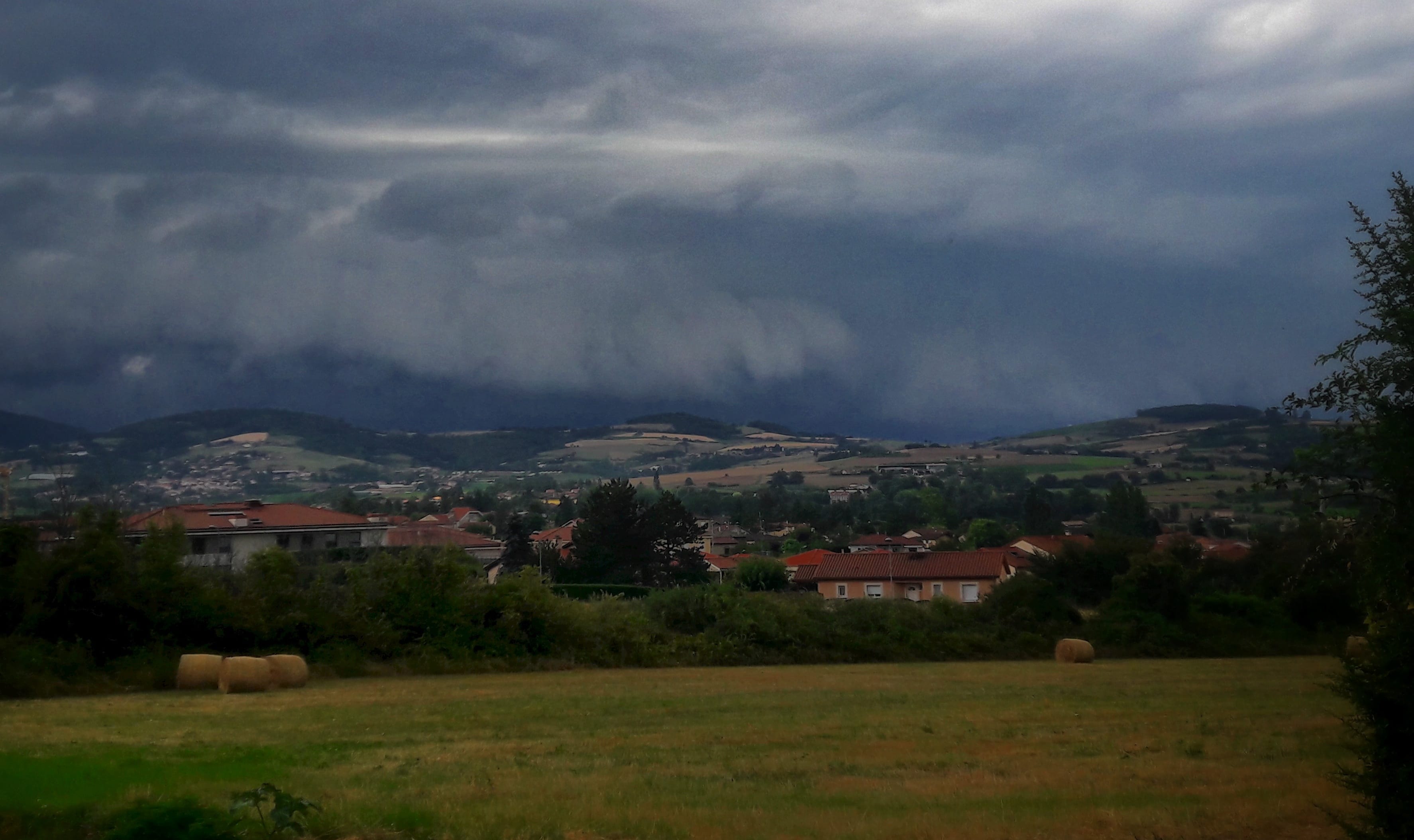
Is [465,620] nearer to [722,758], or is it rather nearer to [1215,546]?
[722,758]

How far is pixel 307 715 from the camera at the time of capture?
887 inches

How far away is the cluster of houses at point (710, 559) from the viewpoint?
60.0 m

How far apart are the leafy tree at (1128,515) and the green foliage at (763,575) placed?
72.4 ft

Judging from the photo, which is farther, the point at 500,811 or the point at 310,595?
the point at 310,595

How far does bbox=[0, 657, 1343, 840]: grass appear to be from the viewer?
11898 mm

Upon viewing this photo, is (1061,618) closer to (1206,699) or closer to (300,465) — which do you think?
(1206,699)

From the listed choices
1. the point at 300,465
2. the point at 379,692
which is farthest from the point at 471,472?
the point at 379,692

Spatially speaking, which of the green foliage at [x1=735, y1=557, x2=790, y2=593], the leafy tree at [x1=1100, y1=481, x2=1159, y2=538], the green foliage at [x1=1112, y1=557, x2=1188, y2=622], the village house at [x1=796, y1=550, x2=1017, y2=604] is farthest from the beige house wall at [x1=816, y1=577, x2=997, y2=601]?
the green foliage at [x1=1112, y1=557, x2=1188, y2=622]

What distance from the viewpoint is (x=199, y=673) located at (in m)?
28.9

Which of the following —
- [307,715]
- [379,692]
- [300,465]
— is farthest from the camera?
[300,465]

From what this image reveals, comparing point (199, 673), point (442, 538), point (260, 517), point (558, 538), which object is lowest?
point (558, 538)

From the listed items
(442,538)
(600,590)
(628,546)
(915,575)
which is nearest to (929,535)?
(915,575)

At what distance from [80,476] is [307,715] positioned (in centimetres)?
4635

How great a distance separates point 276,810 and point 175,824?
801 millimetres
